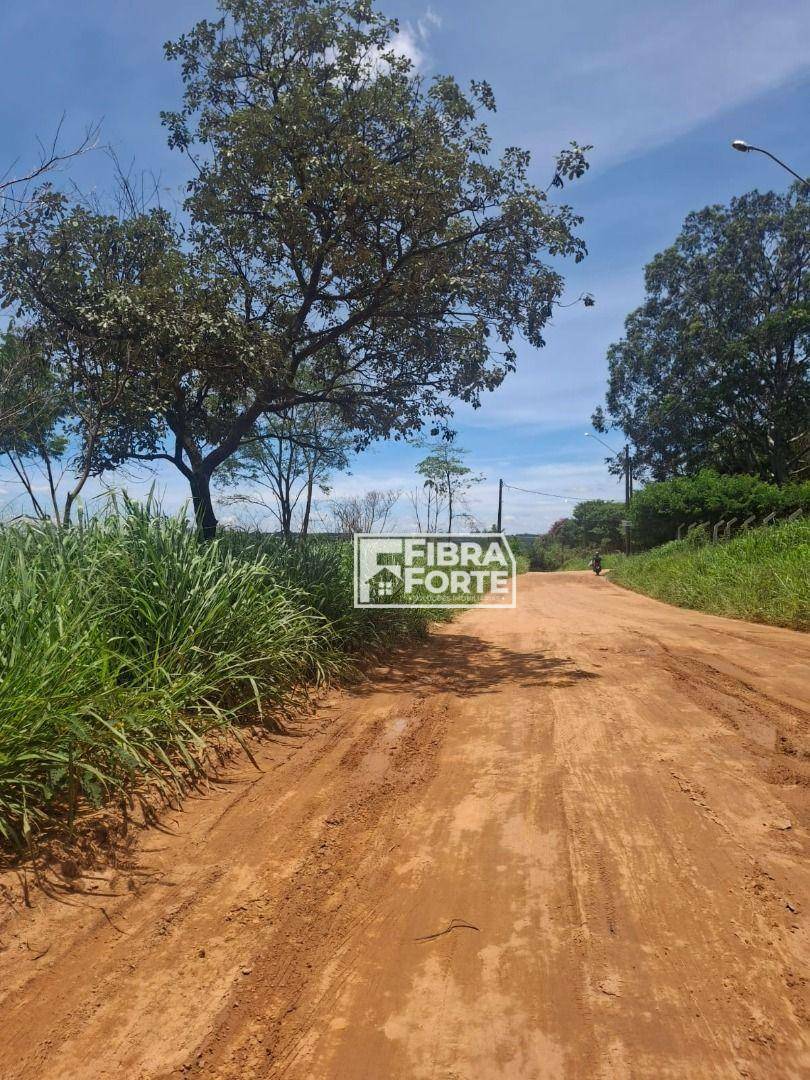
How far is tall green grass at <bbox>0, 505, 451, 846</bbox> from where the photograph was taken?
3.05 m

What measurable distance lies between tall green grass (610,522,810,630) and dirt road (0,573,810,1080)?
6.43 m

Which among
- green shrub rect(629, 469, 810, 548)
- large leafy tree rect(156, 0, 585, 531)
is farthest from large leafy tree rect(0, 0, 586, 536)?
green shrub rect(629, 469, 810, 548)

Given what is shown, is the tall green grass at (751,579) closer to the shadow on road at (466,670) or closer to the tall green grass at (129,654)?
the shadow on road at (466,670)

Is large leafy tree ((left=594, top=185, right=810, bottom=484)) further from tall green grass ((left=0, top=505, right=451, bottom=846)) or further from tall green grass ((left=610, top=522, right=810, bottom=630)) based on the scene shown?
tall green grass ((left=0, top=505, right=451, bottom=846))

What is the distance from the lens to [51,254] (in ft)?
24.7

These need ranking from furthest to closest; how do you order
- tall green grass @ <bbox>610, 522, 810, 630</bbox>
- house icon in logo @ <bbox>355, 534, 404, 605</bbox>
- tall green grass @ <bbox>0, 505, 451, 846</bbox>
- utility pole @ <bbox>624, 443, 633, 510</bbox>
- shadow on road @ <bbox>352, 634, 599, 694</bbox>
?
utility pole @ <bbox>624, 443, 633, 510</bbox>, tall green grass @ <bbox>610, 522, 810, 630</bbox>, house icon in logo @ <bbox>355, 534, 404, 605</bbox>, shadow on road @ <bbox>352, 634, 599, 694</bbox>, tall green grass @ <bbox>0, 505, 451, 846</bbox>

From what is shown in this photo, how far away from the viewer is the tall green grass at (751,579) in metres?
10.1

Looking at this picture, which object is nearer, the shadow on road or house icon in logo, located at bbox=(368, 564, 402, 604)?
the shadow on road

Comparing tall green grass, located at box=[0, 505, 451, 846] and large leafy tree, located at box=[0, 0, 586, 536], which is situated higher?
large leafy tree, located at box=[0, 0, 586, 536]

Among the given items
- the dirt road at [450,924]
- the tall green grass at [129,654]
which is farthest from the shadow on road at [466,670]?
the dirt road at [450,924]

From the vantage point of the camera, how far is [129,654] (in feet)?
14.4

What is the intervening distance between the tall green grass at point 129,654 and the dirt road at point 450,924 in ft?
1.36

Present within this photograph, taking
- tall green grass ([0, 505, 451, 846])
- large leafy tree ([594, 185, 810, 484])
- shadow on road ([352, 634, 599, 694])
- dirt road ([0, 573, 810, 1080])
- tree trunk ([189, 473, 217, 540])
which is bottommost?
dirt road ([0, 573, 810, 1080])

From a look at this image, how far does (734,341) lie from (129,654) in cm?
2893
